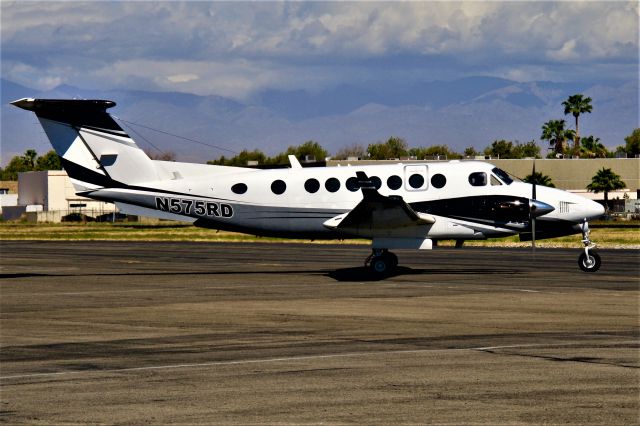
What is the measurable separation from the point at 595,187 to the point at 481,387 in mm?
100177

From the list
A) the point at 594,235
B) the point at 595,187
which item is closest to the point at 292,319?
the point at 594,235

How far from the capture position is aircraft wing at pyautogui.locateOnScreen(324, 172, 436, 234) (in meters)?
26.4

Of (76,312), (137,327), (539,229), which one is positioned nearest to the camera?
(137,327)

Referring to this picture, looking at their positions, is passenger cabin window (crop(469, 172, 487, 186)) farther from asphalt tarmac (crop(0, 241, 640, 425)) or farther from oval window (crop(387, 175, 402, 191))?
asphalt tarmac (crop(0, 241, 640, 425))

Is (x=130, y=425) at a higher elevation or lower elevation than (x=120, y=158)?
lower

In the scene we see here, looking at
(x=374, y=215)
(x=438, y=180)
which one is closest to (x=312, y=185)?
(x=374, y=215)

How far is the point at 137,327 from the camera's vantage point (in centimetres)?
1752

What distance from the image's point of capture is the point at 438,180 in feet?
92.0

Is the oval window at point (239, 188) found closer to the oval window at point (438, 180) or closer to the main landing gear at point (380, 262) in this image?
the main landing gear at point (380, 262)

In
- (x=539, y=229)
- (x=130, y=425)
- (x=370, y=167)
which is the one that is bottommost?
(x=130, y=425)

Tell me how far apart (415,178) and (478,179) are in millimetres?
1856

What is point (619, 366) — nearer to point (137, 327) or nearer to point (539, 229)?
point (137, 327)

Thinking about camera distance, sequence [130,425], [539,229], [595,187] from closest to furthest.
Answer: [130,425]
[539,229]
[595,187]

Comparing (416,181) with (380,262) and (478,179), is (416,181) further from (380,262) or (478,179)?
(380,262)
